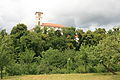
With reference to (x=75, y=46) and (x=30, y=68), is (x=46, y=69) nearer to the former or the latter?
(x=30, y=68)

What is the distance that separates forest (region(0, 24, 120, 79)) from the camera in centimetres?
2066

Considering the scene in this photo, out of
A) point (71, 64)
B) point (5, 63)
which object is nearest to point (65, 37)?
point (71, 64)

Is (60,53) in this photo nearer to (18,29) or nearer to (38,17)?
(18,29)

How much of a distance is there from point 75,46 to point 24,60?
1872cm

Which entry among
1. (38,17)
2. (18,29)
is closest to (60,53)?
(18,29)

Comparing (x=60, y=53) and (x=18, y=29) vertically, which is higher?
(x=18, y=29)

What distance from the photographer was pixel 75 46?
45.7 meters

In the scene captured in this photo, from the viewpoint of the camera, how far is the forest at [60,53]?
20.7 metres

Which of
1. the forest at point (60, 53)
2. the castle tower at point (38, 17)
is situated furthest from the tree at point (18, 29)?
the castle tower at point (38, 17)

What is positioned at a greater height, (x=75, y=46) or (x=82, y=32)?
(x=82, y=32)

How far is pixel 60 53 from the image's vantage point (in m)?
31.4

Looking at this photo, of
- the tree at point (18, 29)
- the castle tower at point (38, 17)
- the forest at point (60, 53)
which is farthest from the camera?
the castle tower at point (38, 17)

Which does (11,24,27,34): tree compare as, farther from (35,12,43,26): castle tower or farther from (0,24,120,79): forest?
(35,12,43,26): castle tower

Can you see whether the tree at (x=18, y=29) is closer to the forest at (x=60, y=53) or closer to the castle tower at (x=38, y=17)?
the forest at (x=60, y=53)
